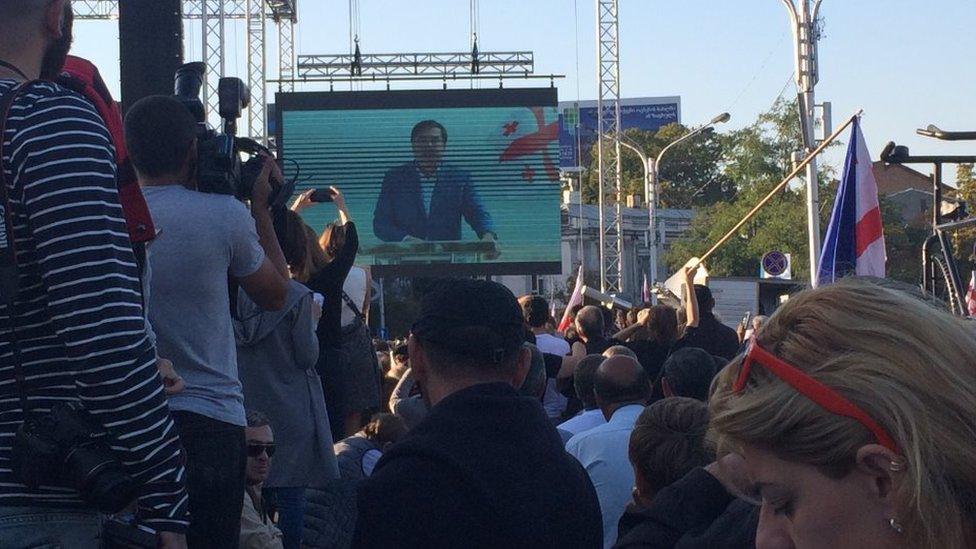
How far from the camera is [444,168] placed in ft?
87.9

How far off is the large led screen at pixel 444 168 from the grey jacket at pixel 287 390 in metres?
21.2

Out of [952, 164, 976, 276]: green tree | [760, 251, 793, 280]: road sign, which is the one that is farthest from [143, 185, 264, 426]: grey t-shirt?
[952, 164, 976, 276]: green tree

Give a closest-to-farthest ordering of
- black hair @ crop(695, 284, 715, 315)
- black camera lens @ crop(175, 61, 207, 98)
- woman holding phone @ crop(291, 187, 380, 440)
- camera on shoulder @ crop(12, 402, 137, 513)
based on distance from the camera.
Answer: camera on shoulder @ crop(12, 402, 137, 513)
black camera lens @ crop(175, 61, 207, 98)
woman holding phone @ crop(291, 187, 380, 440)
black hair @ crop(695, 284, 715, 315)

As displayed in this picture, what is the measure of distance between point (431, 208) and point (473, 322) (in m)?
23.2

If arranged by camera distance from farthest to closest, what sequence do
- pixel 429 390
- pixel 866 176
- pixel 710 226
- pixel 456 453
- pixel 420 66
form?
pixel 710 226, pixel 420 66, pixel 866 176, pixel 429 390, pixel 456 453

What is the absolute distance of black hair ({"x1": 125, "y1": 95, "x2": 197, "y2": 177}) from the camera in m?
3.54

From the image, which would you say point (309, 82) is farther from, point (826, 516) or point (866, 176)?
point (826, 516)

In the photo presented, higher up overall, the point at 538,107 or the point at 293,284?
the point at 538,107

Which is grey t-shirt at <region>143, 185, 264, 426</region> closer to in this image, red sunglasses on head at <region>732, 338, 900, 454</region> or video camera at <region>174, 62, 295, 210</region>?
video camera at <region>174, 62, 295, 210</region>

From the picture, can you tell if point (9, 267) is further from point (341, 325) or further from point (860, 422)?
point (341, 325)

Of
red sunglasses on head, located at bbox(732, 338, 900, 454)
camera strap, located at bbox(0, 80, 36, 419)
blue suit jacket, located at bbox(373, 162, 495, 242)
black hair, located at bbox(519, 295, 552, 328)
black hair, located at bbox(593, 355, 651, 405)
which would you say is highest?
blue suit jacket, located at bbox(373, 162, 495, 242)

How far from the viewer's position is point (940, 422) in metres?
1.50

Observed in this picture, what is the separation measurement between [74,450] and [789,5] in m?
16.9

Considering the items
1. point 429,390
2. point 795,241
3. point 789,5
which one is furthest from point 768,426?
point 795,241
